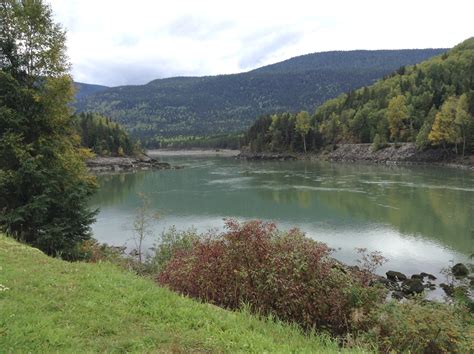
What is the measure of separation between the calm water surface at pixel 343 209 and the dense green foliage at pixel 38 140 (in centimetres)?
1641

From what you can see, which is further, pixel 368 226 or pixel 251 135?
pixel 251 135

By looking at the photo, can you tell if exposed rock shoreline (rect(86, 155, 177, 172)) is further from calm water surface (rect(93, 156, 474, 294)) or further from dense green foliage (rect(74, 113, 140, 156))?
calm water surface (rect(93, 156, 474, 294))

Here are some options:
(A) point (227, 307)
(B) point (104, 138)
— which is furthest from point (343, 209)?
(B) point (104, 138)

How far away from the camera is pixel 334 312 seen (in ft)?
36.5

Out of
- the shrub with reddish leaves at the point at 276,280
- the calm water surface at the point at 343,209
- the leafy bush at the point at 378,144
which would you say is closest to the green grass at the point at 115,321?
the shrub with reddish leaves at the point at 276,280

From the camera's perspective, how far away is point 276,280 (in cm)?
1091

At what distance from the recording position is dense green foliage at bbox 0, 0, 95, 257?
1839 centimetres

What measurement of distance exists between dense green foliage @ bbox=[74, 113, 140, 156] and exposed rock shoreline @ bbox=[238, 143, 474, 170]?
44.0 metres

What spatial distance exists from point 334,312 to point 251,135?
159633 mm

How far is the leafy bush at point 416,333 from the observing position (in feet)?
31.3

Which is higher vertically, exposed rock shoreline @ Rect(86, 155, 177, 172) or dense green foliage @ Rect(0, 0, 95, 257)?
dense green foliage @ Rect(0, 0, 95, 257)

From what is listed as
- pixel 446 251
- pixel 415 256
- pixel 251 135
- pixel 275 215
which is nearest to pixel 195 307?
pixel 415 256

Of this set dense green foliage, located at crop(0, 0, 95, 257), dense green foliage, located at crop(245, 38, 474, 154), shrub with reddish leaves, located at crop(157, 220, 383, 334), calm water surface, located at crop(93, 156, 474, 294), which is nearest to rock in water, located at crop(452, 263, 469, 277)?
calm water surface, located at crop(93, 156, 474, 294)

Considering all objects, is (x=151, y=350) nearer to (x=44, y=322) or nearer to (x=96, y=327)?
(x=96, y=327)
